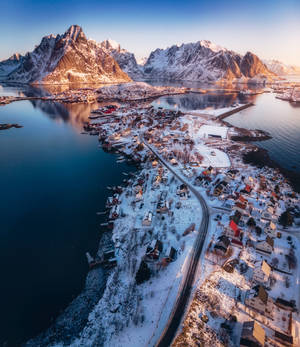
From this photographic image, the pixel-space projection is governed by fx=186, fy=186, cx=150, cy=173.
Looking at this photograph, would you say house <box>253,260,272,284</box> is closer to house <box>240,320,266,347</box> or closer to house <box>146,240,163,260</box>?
house <box>240,320,266,347</box>

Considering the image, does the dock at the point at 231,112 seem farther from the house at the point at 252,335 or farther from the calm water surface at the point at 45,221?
the house at the point at 252,335

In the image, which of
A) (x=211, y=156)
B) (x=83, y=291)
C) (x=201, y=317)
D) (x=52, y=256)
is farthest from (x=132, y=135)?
(x=201, y=317)

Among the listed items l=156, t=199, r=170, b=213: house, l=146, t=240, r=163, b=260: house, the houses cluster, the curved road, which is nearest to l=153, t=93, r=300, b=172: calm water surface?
the houses cluster

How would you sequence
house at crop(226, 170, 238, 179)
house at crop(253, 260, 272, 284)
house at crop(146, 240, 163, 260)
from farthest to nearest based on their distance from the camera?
house at crop(226, 170, 238, 179) → house at crop(146, 240, 163, 260) → house at crop(253, 260, 272, 284)

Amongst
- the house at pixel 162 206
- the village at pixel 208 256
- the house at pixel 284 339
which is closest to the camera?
the house at pixel 284 339

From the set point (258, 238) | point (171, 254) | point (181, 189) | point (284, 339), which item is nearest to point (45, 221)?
point (171, 254)

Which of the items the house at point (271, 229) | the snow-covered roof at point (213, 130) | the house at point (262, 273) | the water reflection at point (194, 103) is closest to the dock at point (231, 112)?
the water reflection at point (194, 103)

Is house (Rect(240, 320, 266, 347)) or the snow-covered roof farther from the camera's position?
the snow-covered roof
